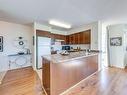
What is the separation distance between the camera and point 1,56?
5.25 meters

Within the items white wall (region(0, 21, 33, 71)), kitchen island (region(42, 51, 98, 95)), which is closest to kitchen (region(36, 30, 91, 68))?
white wall (region(0, 21, 33, 71))

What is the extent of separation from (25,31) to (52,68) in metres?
4.57

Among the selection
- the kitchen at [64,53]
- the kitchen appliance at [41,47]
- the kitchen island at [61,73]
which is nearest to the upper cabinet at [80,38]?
the kitchen at [64,53]

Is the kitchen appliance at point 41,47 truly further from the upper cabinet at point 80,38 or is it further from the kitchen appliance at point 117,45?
the kitchen appliance at point 117,45

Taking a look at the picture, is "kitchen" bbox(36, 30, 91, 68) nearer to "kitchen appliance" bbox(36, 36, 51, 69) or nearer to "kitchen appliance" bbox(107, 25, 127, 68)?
"kitchen appliance" bbox(36, 36, 51, 69)

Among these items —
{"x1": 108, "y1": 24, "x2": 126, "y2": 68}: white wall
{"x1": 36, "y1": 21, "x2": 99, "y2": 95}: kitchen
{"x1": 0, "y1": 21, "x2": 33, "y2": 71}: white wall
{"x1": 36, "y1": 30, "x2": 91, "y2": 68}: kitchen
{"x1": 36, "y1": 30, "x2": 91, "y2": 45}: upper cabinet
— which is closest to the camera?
{"x1": 36, "y1": 21, "x2": 99, "y2": 95}: kitchen

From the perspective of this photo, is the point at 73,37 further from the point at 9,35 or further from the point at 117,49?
→ the point at 9,35

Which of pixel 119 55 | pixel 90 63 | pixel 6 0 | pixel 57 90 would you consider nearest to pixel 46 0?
pixel 6 0

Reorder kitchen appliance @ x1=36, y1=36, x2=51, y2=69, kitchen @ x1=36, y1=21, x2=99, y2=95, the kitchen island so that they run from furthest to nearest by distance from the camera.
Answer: kitchen appliance @ x1=36, y1=36, x2=51, y2=69 < kitchen @ x1=36, y1=21, x2=99, y2=95 < the kitchen island

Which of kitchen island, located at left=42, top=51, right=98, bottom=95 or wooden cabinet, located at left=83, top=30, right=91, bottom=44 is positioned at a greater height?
wooden cabinet, located at left=83, top=30, right=91, bottom=44

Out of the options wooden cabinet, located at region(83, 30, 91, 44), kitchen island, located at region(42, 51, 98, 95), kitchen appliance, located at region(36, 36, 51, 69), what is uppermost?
wooden cabinet, located at region(83, 30, 91, 44)

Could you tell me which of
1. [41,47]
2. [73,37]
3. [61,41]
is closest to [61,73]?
[41,47]

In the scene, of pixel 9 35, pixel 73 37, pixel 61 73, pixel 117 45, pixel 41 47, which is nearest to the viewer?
pixel 61 73

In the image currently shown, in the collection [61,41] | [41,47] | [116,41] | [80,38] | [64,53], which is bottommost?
[64,53]
